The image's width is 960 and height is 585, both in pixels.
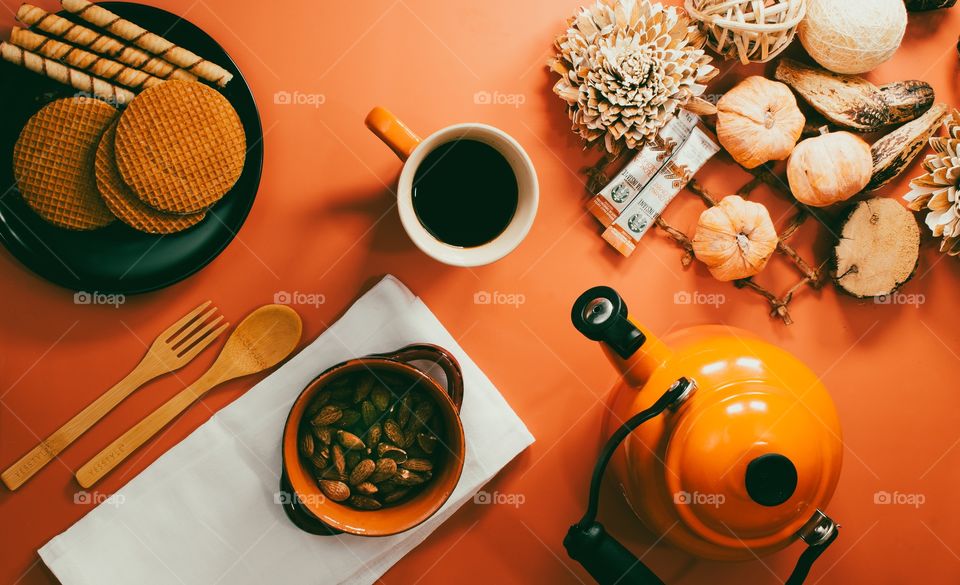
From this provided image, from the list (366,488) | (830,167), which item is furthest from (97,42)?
(830,167)

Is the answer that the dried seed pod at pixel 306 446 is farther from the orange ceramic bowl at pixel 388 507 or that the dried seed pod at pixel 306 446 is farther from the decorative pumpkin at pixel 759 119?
the decorative pumpkin at pixel 759 119

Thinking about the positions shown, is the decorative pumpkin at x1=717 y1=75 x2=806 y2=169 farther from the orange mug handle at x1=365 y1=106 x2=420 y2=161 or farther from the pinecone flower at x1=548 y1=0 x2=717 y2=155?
the orange mug handle at x1=365 y1=106 x2=420 y2=161

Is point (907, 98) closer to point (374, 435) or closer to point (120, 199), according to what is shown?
point (374, 435)

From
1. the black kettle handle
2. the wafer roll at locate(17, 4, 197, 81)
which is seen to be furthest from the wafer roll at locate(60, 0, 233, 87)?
the black kettle handle

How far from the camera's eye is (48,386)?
2.69 ft

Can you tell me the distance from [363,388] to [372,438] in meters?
0.06

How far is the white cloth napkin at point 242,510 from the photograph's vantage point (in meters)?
0.80

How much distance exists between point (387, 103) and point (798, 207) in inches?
24.0

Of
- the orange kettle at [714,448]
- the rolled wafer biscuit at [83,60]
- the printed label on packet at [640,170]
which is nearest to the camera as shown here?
the orange kettle at [714,448]

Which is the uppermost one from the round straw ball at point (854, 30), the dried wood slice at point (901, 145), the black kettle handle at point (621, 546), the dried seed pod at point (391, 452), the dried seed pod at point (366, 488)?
the round straw ball at point (854, 30)

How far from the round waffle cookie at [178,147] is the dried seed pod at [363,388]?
286 mm

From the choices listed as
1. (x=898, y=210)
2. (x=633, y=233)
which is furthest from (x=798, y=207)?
(x=633, y=233)

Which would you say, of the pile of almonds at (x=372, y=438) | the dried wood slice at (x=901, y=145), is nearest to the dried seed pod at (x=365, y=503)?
the pile of almonds at (x=372, y=438)

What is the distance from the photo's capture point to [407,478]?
2.50 feet
